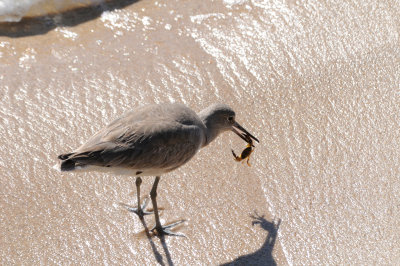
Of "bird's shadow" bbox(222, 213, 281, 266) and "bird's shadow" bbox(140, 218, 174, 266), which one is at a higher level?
"bird's shadow" bbox(222, 213, 281, 266)

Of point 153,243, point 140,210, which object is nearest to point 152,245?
point 153,243

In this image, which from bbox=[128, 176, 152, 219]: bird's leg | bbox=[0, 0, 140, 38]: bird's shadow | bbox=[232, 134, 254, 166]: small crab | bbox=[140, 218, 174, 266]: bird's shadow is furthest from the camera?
bbox=[0, 0, 140, 38]: bird's shadow

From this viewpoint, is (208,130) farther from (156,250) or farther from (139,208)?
(156,250)

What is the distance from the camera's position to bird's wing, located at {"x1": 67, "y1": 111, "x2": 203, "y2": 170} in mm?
3516

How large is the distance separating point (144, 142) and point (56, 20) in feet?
8.56

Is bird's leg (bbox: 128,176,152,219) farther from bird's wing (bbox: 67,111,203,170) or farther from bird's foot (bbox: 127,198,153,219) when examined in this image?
bird's wing (bbox: 67,111,203,170)

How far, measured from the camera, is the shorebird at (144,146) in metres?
3.50

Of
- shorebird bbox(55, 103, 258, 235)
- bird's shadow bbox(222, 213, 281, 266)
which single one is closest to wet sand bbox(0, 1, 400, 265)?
bird's shadow bbox(222, 213, 281, 266)

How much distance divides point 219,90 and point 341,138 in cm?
115

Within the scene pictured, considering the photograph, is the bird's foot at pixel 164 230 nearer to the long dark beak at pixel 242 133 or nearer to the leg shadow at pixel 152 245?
the leg shadow at pixel 152 245

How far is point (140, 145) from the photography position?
3.62 metres

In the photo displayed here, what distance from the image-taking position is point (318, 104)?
4.64 meters

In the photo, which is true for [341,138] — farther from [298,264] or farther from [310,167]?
[298,264]

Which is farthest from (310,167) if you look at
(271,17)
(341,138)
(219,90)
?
(271,17)
